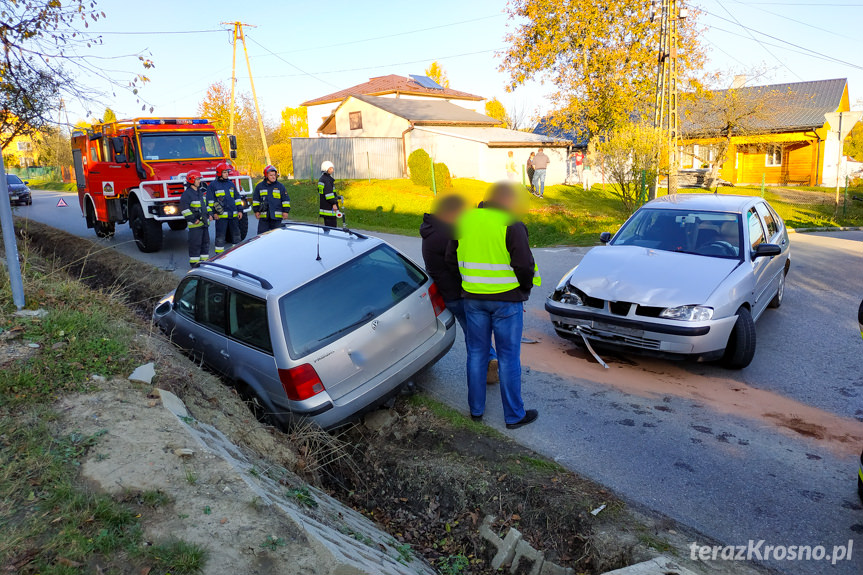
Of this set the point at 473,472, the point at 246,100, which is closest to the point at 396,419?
the point at 473,472

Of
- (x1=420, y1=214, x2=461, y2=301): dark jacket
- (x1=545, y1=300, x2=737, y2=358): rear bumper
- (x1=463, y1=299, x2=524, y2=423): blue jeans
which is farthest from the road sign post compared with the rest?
(x1=545, y1=300, x2=737, y2=358): rear bumper

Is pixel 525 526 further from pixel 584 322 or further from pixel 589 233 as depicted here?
pixel 589 233

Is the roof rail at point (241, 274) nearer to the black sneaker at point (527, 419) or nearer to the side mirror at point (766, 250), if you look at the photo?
the black sneaker at point (527, 419)

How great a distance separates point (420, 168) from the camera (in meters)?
26.3

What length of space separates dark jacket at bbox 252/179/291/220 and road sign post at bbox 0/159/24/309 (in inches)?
225

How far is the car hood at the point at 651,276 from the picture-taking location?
5.71 metres

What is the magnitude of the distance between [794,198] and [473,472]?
24.7 metres

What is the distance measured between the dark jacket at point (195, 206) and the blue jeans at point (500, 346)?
23.7 feet

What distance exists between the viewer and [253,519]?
2889 mm

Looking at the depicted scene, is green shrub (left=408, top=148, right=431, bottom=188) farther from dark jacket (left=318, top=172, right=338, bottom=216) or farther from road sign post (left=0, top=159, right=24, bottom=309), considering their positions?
road sign post (left=0, top=159, right=24, bottom=309)

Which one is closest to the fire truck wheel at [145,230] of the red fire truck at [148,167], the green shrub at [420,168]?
the red fire truck at [148,167]

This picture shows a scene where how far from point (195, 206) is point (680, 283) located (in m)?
8.03

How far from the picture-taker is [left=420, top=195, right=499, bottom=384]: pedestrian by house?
5363mm

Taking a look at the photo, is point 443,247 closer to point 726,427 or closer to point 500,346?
point 500,346
